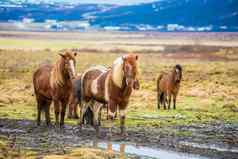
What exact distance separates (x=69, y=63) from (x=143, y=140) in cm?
298

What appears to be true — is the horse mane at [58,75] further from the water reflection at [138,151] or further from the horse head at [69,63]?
the water reflection at [138,151]

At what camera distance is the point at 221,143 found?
647 inches

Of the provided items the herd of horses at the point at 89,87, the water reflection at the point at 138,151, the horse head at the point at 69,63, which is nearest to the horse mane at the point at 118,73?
the herd of horses at the point at 89,87

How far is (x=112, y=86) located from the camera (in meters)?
17.2

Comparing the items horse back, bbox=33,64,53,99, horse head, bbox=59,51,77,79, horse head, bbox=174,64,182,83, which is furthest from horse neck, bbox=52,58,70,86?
horse head, bbox=174,64,182,83

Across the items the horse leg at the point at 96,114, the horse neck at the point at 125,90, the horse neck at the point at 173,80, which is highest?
the horse neck at the point at 173,80

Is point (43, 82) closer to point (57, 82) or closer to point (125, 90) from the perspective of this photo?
point (57, 82)

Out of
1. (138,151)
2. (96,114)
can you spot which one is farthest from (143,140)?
(96,114)

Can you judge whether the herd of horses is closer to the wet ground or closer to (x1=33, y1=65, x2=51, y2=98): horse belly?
(x1=33, y1=65, x2=51, y2=98): horse belly

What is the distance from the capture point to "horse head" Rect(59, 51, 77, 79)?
1761cm

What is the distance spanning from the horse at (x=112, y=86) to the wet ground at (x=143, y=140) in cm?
71

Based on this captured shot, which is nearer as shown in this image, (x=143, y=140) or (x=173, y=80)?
(x=143, y=140)

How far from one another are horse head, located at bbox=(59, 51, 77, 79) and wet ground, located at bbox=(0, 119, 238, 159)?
1.68 m

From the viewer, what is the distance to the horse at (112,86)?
1650 cm
